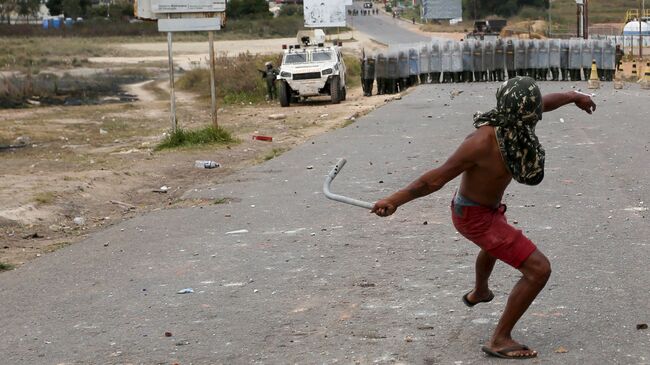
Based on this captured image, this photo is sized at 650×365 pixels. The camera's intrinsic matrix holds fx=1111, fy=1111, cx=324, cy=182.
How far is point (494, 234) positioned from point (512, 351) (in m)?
0.65

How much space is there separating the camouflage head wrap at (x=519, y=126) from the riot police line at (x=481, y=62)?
3357cm

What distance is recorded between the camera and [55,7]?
5507 inches

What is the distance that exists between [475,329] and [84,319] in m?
2.77

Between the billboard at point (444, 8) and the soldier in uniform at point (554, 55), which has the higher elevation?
the billboard at point (444, 8)

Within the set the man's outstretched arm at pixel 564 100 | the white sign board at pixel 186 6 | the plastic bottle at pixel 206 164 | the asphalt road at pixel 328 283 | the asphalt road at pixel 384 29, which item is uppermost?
the white sign board at pixel 186 6

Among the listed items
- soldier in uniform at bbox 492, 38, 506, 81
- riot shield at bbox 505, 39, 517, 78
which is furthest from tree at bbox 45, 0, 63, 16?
riot shield at bbox 505, 39, 517, 78

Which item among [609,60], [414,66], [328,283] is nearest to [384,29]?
[414,66]

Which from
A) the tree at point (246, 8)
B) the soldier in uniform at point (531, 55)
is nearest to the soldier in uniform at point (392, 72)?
the soldier in uniform at point (531, 55)

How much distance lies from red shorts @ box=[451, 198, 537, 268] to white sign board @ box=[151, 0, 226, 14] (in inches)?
633

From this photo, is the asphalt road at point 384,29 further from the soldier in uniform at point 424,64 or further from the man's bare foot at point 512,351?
the man's bare foot at point 512,351

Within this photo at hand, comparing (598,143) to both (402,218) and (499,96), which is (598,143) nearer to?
(402,218)

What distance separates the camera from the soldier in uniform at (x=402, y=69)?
132ft

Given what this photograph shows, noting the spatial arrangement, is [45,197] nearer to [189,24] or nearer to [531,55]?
[189,24]

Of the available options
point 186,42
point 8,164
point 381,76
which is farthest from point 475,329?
point 186,42
